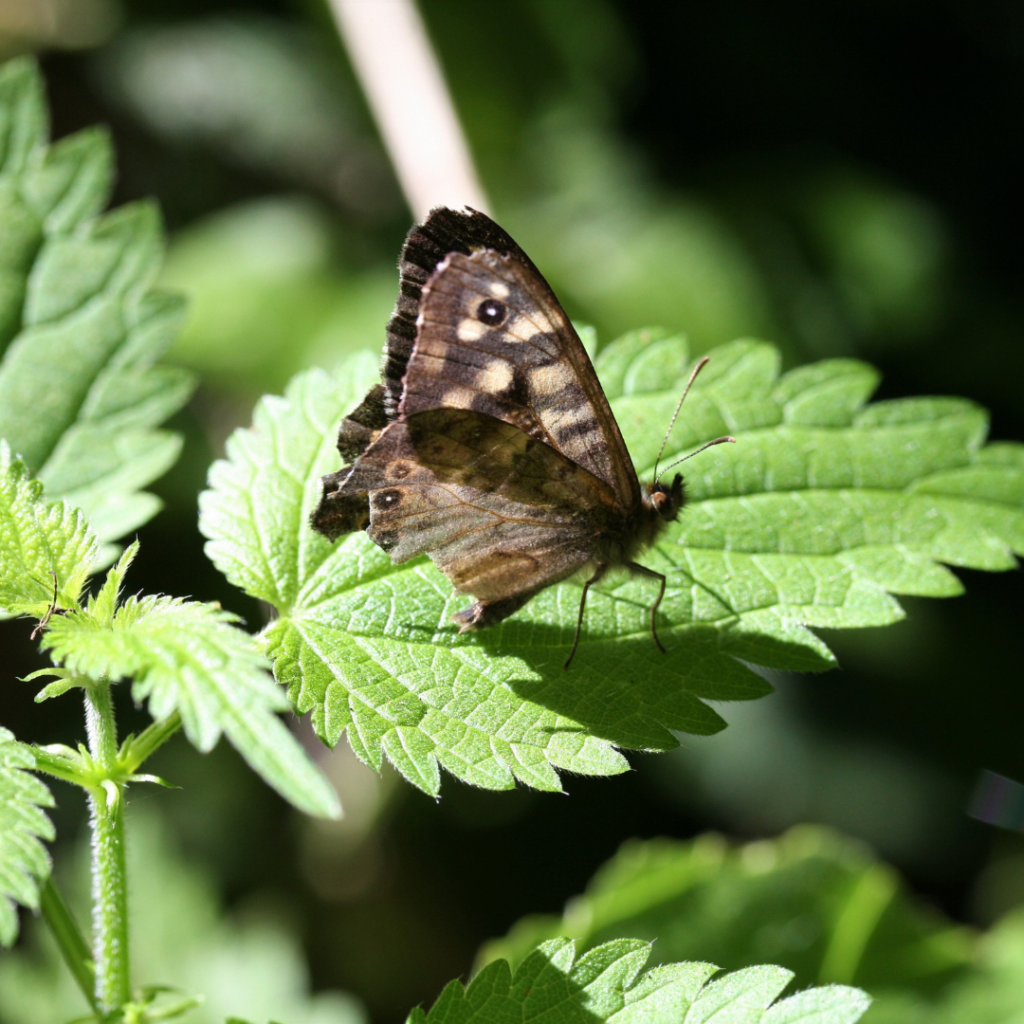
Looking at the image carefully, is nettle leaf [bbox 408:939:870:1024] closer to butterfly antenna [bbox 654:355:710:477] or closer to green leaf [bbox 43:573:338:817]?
green leaf [bbox 43:573:338:817]

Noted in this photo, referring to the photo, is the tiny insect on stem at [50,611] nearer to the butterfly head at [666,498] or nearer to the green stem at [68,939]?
the green stem at [68,939]

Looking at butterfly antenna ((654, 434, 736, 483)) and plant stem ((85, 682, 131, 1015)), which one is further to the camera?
butterfly antenna ((654, 434, 736, 483))

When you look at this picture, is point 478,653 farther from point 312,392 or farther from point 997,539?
point 997,539

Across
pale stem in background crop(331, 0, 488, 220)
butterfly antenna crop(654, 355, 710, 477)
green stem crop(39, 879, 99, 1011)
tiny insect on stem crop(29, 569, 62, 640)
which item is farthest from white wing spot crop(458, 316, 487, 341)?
pale stem in background crop(331, 0, 488, 220)

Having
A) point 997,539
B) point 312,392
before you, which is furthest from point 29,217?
point 997,539

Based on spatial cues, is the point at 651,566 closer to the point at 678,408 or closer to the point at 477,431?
the point at 678,408

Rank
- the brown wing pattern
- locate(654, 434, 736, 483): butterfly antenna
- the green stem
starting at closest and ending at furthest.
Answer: the green stem
the brown wing pattern
locate(654, 434, 736, 483): butterfly antenna

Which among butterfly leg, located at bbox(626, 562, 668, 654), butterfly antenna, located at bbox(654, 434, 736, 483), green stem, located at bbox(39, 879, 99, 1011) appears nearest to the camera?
green stem, located at bbox(39, 879, 99, 1011)
